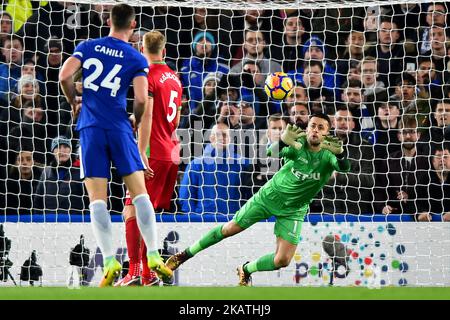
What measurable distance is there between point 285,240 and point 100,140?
7.79ft

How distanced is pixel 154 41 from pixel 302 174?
69.0 inches

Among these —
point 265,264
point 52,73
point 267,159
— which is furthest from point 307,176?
point 52,73

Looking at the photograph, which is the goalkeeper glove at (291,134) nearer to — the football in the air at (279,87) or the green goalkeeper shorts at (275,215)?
the green goalkeeper shorts at (275,215)

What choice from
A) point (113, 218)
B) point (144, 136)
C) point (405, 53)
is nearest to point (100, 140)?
point (144, 136)

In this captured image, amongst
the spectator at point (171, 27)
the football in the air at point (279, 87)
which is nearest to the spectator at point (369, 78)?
the spectator at point (171, 27)

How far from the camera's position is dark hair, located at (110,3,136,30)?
7234 mm

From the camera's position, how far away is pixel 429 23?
40.3 feet

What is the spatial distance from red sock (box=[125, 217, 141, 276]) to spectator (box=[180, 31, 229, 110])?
3661 mm

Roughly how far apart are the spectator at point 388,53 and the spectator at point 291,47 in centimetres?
84

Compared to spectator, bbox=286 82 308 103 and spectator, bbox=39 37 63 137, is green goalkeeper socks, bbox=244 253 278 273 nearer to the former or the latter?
spectator, bbox=286 82 308 103

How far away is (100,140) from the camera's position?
718 centimetres

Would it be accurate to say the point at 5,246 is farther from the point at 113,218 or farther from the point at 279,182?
the point at 279,182

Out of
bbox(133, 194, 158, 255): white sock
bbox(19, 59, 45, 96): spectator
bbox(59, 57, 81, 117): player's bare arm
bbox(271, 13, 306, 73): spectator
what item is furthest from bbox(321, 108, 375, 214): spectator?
bbox(59, 57, 81, 117): player's bare arm

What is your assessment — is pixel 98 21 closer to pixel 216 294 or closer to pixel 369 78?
pixel 369 78
